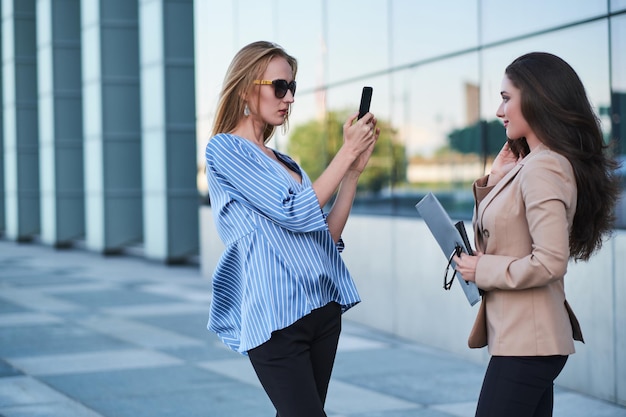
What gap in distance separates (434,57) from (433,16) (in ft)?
1.34

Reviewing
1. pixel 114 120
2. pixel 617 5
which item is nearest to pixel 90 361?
pixel 617 5

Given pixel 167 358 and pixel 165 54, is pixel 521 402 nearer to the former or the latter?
pixel 167 358

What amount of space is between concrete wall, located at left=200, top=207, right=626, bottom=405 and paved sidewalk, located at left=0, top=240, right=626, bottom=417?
0.16m

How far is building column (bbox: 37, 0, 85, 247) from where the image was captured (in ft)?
A: 81.4

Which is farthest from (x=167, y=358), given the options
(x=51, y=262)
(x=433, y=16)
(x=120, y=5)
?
(x=120, y=5)

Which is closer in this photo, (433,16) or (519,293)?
(519,293)

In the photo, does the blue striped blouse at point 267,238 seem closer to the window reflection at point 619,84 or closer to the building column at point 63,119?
the window reflection at point 619,84

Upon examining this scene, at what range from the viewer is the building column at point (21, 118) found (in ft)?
92.7

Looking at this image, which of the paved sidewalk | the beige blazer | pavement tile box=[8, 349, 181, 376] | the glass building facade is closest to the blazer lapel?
the beige blazer

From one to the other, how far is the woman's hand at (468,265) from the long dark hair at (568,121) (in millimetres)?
376

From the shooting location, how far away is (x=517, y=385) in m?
3.19

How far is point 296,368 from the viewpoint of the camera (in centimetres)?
335

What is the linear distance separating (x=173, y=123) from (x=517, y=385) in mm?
15591

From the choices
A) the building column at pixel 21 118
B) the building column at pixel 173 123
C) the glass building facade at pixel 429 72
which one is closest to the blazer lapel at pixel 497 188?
the glass building facade at pixel 429 72
